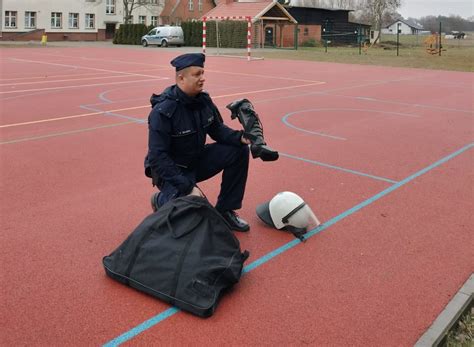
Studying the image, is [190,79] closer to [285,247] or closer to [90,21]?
[285,247]

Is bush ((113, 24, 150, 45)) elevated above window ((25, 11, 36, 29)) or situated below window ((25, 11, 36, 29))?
below

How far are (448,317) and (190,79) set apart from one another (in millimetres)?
2435

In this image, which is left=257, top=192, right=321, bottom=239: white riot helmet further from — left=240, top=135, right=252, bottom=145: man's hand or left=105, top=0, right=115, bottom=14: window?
left=105, top=0, right=115, bottom=14: window

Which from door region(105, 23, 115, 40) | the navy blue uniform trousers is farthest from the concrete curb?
door region(105, 23, 115, 40)

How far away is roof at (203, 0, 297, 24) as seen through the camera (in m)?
43.4

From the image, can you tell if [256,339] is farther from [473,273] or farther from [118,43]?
[118,43]

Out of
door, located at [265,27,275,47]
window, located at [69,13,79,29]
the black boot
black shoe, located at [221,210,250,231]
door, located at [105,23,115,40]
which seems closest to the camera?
the black boot

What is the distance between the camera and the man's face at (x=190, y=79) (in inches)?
158

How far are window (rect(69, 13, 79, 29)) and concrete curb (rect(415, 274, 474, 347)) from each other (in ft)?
195

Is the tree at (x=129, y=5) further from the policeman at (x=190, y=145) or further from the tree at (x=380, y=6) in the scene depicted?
the policeman at (x=190, y=145)

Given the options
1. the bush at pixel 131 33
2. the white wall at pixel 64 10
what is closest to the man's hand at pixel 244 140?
the bush at pixel 131 33

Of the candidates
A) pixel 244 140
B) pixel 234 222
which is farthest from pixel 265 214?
pixel 244 140

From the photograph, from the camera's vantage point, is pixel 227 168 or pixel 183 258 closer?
pixel 183 258

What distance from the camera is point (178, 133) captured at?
412cm
